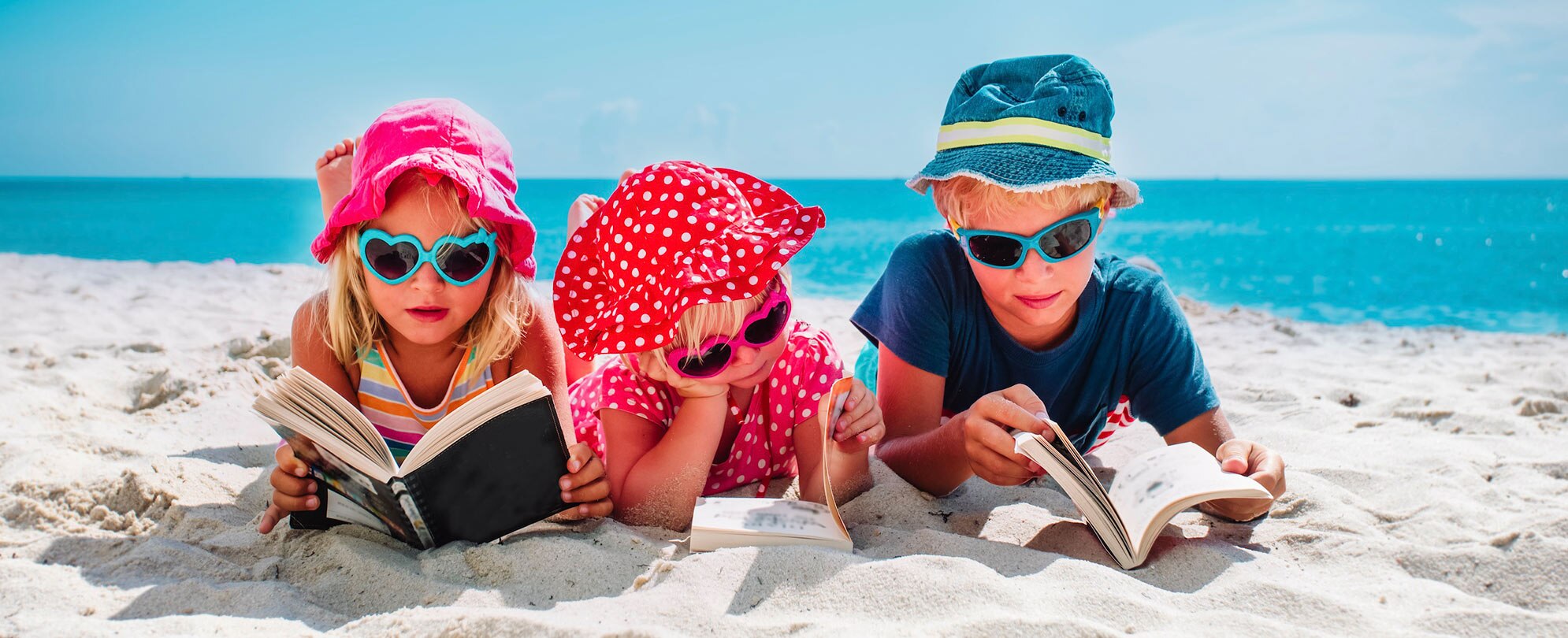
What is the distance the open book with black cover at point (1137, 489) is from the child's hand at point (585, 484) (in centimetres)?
100

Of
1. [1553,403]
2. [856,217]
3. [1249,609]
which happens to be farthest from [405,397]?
[856,217]

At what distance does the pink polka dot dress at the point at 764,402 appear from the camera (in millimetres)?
2463

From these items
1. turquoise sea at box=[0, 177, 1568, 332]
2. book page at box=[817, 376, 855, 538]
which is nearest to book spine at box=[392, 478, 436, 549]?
book page at box=[817, 376, 855, 538]

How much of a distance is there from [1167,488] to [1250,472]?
1.48ft

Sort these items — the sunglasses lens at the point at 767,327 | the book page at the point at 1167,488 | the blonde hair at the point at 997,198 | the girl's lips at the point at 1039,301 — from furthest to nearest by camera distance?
1. the girl's lips at the point at 1039,301
2. the blonde hair at the point at 997,198
3. the sunglasses lens at the point at 767,327
4. the book page at the point at 1167,488

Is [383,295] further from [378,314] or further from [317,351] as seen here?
[317,351]

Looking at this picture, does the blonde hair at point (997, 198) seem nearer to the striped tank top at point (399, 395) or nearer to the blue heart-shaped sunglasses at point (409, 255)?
the blue heart-shaped sunglasses at point (409, 255)

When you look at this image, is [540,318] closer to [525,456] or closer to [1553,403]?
[525,456]

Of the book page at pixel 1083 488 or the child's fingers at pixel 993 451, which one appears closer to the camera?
the book page at pixel 1083 488

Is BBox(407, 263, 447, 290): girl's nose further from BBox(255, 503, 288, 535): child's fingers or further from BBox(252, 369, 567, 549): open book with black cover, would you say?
BBox(255, 503, 288, 535): child's fingers

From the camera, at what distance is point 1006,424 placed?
2133 mm

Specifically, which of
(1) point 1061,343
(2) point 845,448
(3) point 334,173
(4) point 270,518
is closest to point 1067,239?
(1) point 1061,343

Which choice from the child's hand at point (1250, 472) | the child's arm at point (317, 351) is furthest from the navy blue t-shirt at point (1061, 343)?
the child's arm at point (317, 351)

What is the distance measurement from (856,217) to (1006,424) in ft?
121
